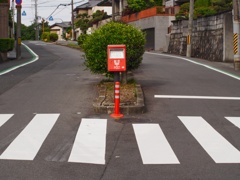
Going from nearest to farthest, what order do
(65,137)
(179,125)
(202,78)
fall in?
(65,137) → (179,125) → (202,78)

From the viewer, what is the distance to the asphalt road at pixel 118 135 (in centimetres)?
660

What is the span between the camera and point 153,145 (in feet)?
26.2

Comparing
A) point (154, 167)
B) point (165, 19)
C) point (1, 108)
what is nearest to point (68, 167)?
point (154, 167)

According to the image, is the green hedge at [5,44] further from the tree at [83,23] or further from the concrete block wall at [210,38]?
the tree at [83,23]

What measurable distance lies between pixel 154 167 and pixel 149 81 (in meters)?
9.76

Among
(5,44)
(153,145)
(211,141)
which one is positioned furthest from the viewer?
(5,44)

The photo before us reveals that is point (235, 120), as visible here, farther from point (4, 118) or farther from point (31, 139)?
point (4, 118)

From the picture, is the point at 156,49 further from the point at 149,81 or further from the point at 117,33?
the point at 117,33

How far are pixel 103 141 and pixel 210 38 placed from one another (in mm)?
24605

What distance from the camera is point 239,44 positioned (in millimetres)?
22703

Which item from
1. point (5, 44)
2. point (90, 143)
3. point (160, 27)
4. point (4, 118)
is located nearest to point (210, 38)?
point (5, 44)

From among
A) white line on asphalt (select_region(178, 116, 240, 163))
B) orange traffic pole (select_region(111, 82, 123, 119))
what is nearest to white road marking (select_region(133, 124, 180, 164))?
white line on asphalt (select_region(178, 116, 240, 163))

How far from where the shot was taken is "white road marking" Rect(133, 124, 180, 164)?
7129mm

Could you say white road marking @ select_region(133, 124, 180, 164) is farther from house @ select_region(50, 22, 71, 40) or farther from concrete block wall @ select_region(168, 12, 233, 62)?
house @ select_region(50, 22, 71, 40)
